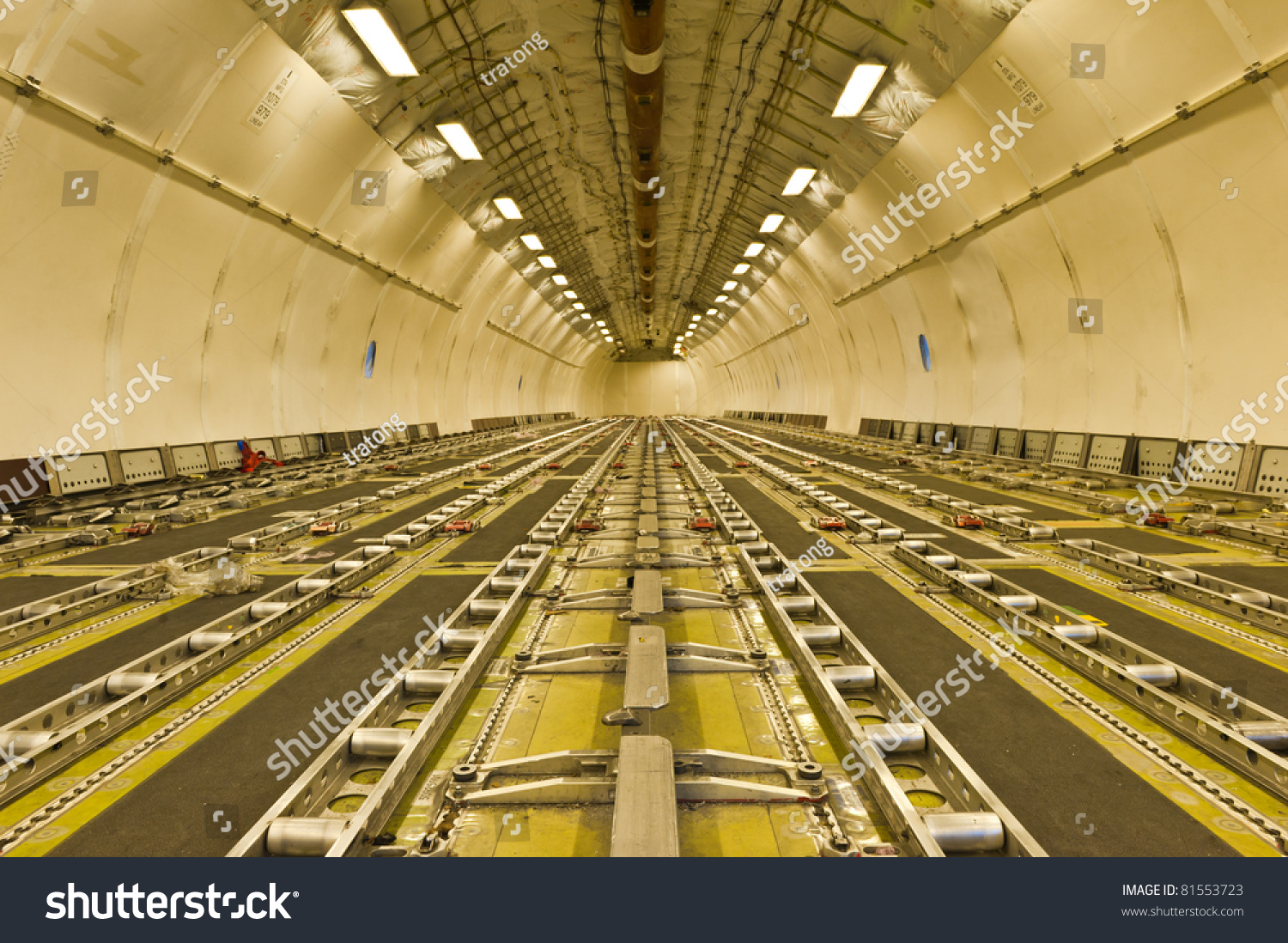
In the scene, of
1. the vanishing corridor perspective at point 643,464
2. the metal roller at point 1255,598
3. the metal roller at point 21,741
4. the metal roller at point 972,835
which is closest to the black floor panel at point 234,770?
the vanishing corridor perspective at point 643,464

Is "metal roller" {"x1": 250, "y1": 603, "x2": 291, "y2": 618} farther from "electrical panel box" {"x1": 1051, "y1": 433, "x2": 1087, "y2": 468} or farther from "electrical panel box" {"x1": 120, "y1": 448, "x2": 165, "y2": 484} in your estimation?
"electrical panel box" {"x1": 1051, "y1": 433, "x2": 1087, "y2": 468}

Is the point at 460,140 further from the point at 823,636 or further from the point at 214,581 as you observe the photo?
the point at 823,636

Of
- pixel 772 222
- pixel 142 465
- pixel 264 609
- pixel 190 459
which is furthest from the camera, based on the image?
pixel 772 222

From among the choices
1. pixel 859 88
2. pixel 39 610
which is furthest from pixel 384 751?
pixel 859 88

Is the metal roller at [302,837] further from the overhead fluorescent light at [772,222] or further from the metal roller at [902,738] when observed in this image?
the overhead fluorescent light at [772,222]

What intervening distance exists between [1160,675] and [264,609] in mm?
6369

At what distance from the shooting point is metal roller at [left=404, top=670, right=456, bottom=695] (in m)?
3.82

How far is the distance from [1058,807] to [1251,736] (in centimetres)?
135

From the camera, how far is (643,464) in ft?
57.1

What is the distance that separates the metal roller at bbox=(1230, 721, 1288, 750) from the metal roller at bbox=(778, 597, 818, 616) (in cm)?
250

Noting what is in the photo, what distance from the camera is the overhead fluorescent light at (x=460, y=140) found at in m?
12.6

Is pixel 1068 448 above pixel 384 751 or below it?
above

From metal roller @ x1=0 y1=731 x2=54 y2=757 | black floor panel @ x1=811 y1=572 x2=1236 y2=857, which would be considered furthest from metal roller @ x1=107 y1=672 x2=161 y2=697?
black floor panel @ x1=811 y1=572 x2=1236 y2=857

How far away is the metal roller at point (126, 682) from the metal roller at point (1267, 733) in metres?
5.99
